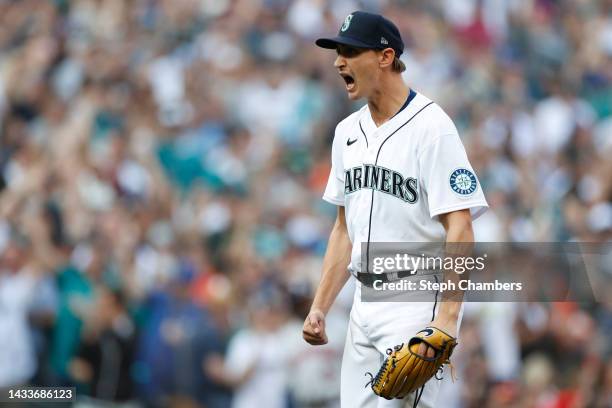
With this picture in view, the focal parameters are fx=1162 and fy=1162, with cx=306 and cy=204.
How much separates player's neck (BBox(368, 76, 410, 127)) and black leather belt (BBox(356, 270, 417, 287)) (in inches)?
23.5

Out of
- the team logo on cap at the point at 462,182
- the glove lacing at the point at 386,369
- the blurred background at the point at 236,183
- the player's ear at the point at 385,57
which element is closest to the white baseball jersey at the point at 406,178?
Result: the team logo on cap at the point at 462,182

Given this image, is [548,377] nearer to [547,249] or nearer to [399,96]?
[547,249]

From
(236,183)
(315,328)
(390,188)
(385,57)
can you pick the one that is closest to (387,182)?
(390,188)

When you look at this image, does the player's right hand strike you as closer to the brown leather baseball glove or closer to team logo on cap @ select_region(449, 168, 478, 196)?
the brown leather baseball glove

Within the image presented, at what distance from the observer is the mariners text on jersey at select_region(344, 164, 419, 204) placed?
4406 millimetres

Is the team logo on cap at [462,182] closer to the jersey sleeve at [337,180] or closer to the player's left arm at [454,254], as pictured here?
the player's left arm at [454,254]

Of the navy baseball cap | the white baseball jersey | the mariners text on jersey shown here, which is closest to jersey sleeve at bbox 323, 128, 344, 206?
the white baseball jersey

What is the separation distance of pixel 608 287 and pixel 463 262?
405 centimetres

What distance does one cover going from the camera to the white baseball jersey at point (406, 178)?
428 centimetres

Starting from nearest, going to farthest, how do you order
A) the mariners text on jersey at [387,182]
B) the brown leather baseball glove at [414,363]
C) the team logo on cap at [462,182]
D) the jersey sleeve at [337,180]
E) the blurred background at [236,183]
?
the brown leather baseball glove at [414,363] < the team logo on cap at [462,182] < the mariners text on jersey at [387,182] < the jersey sleeve at [337,180] < the blurred background at [236,183]

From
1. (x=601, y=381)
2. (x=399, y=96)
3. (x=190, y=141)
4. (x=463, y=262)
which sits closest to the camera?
(x=463, y=262)

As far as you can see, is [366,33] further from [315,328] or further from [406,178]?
[315,328]

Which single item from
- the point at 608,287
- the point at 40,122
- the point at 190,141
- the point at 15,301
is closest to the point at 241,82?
the point at 190,141

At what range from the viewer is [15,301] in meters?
8.84
